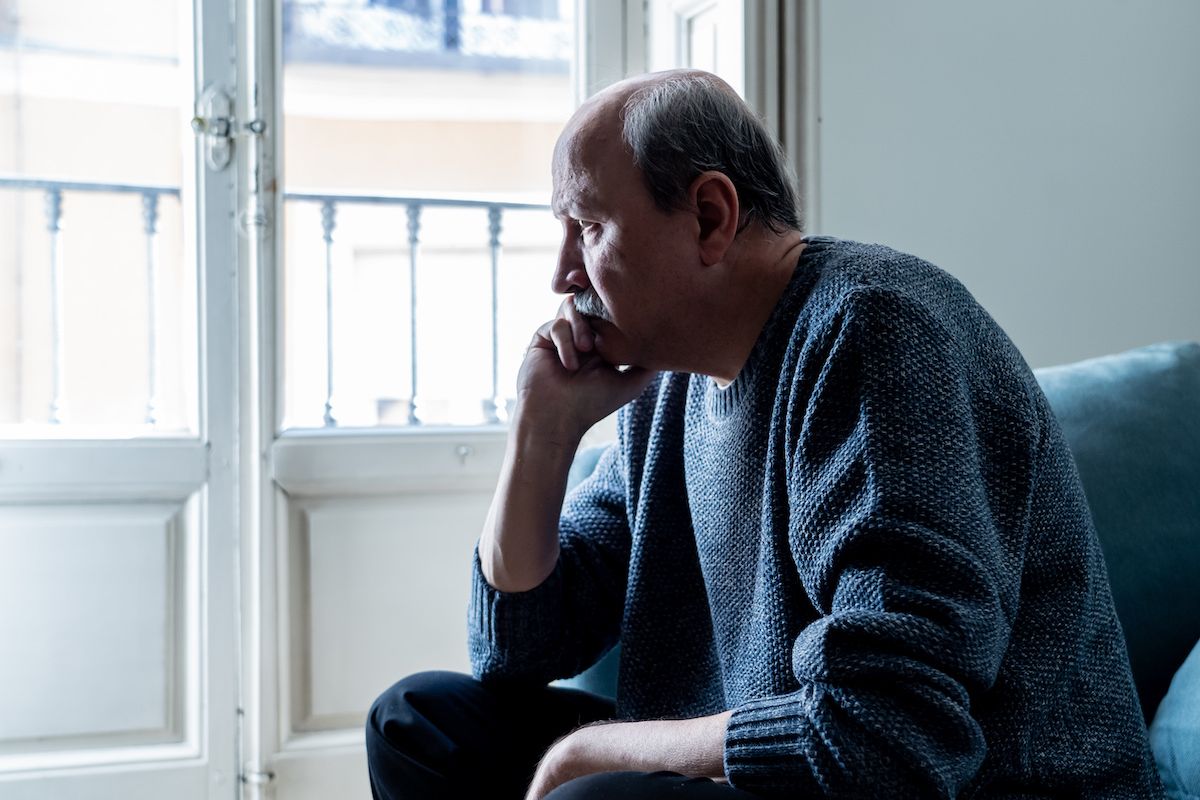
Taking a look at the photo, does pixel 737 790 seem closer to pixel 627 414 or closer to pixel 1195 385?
pixel 627 414

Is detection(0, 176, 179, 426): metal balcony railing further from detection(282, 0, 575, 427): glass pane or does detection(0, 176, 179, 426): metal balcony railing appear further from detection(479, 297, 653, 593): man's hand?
detection(479, 297, 653, 593): man's hand

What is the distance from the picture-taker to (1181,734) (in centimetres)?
101

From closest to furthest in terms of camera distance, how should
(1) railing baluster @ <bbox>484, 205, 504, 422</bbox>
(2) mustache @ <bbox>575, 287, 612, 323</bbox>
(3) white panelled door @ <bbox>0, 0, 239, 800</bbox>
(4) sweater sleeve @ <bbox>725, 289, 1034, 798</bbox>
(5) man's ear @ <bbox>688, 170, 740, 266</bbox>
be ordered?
(4) sweater sleeve @ <bbox>725, 289, 1034, 798</bbox> → (5) man's ear @ <bbox>688, 170, 740, 266</bbox> → (2) mustache @ <bbox>575, 287, 612, 323</bbox> → (3) white panelled door @ <bbox>0, 0, 239, 800</bbox> → (1) railing baluster @ <bbox>484, 205, 504, 422</bbox>

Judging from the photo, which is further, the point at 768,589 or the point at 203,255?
the point at 203,255

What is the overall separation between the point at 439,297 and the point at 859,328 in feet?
4.29

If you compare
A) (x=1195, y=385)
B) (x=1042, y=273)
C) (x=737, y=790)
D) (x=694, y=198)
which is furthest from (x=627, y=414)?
(x=1042, y=273)

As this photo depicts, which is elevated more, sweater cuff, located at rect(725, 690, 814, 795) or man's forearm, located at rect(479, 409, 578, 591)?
man's forearm, located at rect(479, 409, 578, 591)

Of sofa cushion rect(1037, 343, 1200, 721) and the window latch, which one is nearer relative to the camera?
sofa cushion rect(1037, 343, 1200, 721)

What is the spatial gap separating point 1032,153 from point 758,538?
1.41m

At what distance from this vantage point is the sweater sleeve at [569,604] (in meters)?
1.17

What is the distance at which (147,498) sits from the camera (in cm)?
182

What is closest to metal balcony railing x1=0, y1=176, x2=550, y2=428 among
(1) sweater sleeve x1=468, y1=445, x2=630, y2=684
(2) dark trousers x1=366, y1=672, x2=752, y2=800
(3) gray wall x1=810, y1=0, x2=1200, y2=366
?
(3) gray wall x1=810, y1=0, x2=1200, y2=366

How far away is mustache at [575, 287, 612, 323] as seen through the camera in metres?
1.07

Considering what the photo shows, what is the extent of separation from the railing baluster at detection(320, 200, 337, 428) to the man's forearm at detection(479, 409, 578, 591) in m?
0.86
